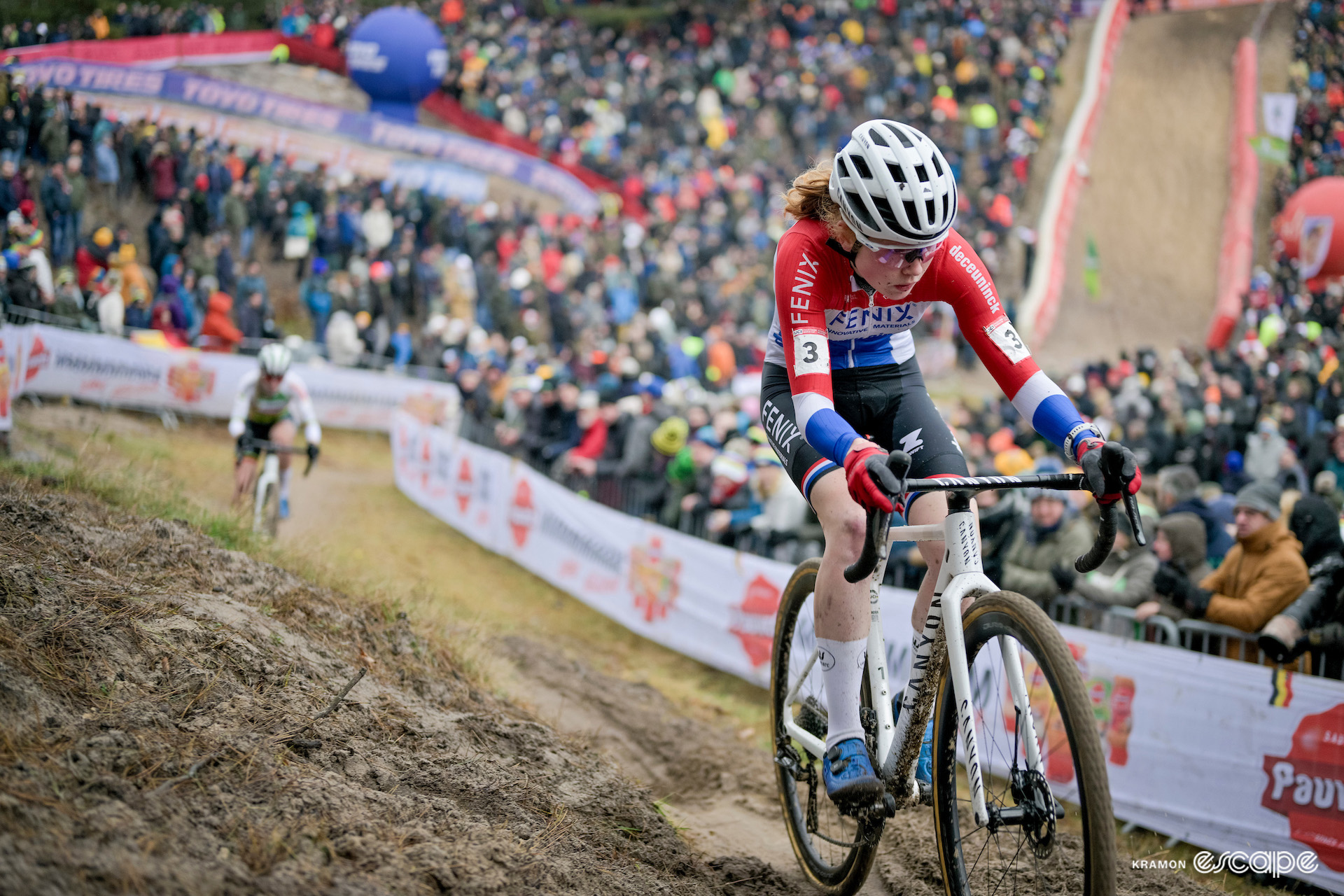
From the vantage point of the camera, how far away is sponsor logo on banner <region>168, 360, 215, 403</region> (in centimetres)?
1598

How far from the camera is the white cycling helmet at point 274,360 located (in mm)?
9680

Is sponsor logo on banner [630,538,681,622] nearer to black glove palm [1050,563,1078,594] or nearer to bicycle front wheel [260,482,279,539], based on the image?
bicycle front wheel [260,482,279,539]

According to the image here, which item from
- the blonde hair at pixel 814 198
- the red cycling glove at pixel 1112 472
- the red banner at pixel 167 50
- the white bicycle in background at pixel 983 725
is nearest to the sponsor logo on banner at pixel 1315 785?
the white bicycle in background at pixel 983 725

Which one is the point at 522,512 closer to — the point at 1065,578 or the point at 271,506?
the point at 271,506

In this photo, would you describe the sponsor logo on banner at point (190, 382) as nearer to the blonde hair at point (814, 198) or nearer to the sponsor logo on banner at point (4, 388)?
the sponsor logo on banner at point (4, 388)

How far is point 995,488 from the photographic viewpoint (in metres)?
3.40

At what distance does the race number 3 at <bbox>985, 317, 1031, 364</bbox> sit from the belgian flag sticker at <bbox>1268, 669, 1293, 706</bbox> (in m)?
3.35

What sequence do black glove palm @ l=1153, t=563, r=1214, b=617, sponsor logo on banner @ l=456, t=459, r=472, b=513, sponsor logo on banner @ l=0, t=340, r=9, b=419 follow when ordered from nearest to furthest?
black glove palm @ l=1153, t=563, r=1214, b=617
sponsor logo on banner @ l=0, t=340, r=9, b=419
sponsor logo on banner @ l=456, t=459, r=472, b=513

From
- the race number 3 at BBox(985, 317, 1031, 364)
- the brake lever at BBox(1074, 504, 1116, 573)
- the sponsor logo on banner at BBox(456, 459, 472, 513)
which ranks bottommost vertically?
the sponsor logo on banner at BBox(456, 459, 472, 513)

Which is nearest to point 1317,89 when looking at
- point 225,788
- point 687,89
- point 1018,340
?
point 687,89

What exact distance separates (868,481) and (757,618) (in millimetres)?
6239

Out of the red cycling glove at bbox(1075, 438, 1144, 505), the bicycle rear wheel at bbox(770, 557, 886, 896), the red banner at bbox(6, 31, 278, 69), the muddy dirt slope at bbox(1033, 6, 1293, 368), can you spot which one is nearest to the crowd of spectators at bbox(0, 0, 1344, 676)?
the red banner at bbox(6, 31, 278, 69)

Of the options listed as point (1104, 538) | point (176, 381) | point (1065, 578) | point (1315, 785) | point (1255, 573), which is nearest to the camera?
point (1104, 538)

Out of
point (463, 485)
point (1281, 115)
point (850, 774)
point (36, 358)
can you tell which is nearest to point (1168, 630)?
point (850, 774)
